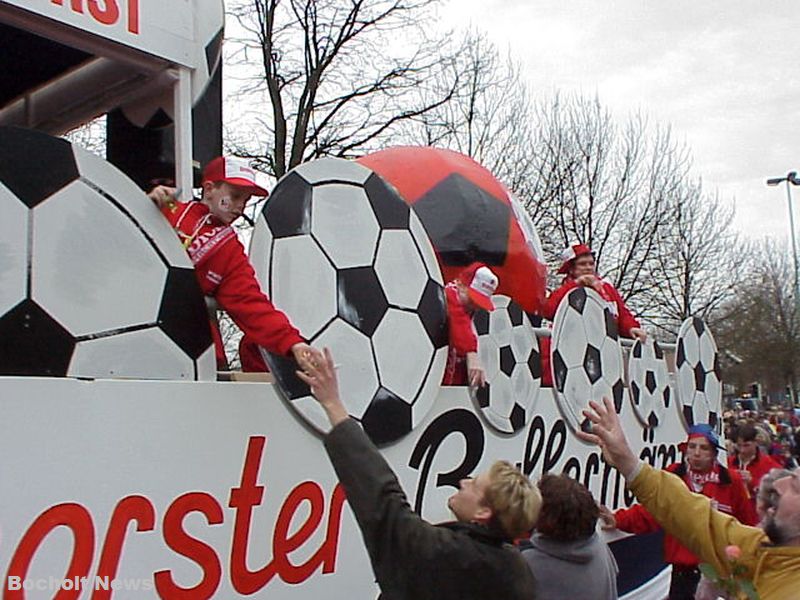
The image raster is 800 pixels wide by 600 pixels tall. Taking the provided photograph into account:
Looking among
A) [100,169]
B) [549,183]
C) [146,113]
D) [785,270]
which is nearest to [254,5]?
[549,183]

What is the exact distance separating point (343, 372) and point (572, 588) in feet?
3.83

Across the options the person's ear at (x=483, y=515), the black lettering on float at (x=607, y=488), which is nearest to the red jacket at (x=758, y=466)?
the black lettering on float at (x=607, y=488)

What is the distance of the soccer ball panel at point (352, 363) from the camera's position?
3371mm

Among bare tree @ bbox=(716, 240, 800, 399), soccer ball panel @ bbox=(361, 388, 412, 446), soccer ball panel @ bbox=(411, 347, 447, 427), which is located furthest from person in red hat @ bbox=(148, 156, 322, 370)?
bare tree @ bbox=(716, 240, 800, 399)

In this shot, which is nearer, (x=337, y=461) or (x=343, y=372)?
(x=337, y=461)

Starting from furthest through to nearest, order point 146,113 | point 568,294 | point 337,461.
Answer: point 568,294, point 146,113, point 337,461

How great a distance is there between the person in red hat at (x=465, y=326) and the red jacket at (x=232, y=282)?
1268 millimetres

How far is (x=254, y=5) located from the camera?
16625 millimetres

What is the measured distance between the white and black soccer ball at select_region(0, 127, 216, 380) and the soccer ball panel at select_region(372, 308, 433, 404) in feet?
2.99

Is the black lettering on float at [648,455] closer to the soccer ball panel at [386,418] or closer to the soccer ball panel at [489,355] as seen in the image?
the soccer ball panel at [489,355]

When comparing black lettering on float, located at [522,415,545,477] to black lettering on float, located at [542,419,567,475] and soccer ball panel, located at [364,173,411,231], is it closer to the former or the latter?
black lettering on float, located at [542,419,567,475]

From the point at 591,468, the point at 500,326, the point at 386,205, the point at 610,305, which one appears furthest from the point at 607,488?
the point at 386,205

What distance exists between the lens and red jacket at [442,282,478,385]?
4066mm

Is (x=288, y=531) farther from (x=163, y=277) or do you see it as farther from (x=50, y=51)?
(x=50, y=51)
